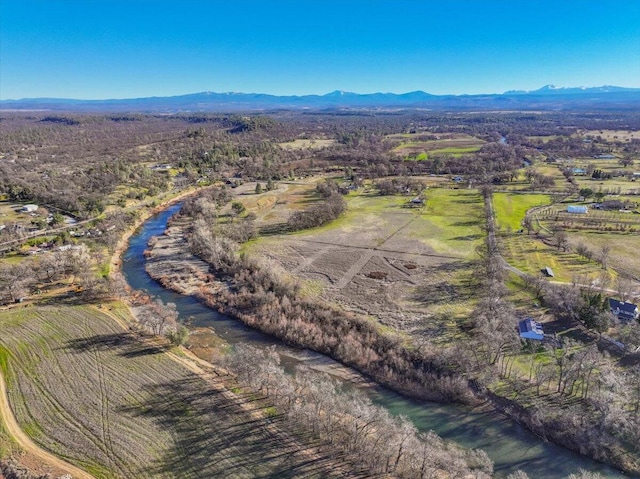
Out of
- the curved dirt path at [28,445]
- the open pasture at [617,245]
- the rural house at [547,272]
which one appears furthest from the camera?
the open pasture at [617,245]

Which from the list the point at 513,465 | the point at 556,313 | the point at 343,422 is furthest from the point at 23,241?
the point at 556,313

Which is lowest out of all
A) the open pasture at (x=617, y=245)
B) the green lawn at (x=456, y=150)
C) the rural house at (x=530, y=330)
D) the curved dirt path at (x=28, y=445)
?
the curved dirt path at (x=28, y=445)

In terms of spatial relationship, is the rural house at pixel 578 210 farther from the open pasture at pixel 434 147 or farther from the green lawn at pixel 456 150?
the green lawn at pixel 456 150

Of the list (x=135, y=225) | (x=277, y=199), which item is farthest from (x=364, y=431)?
(x=277, y=199)

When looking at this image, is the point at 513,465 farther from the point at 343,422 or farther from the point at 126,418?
the point at 126,418

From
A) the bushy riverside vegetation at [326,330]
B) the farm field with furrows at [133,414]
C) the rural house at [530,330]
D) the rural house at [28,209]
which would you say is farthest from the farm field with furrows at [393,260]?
the rural house at [28,209]

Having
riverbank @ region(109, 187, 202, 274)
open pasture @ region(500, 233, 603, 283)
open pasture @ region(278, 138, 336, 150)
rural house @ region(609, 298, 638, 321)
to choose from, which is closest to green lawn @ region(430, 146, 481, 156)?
open pasture @ region(278, 138, 336, 150)
